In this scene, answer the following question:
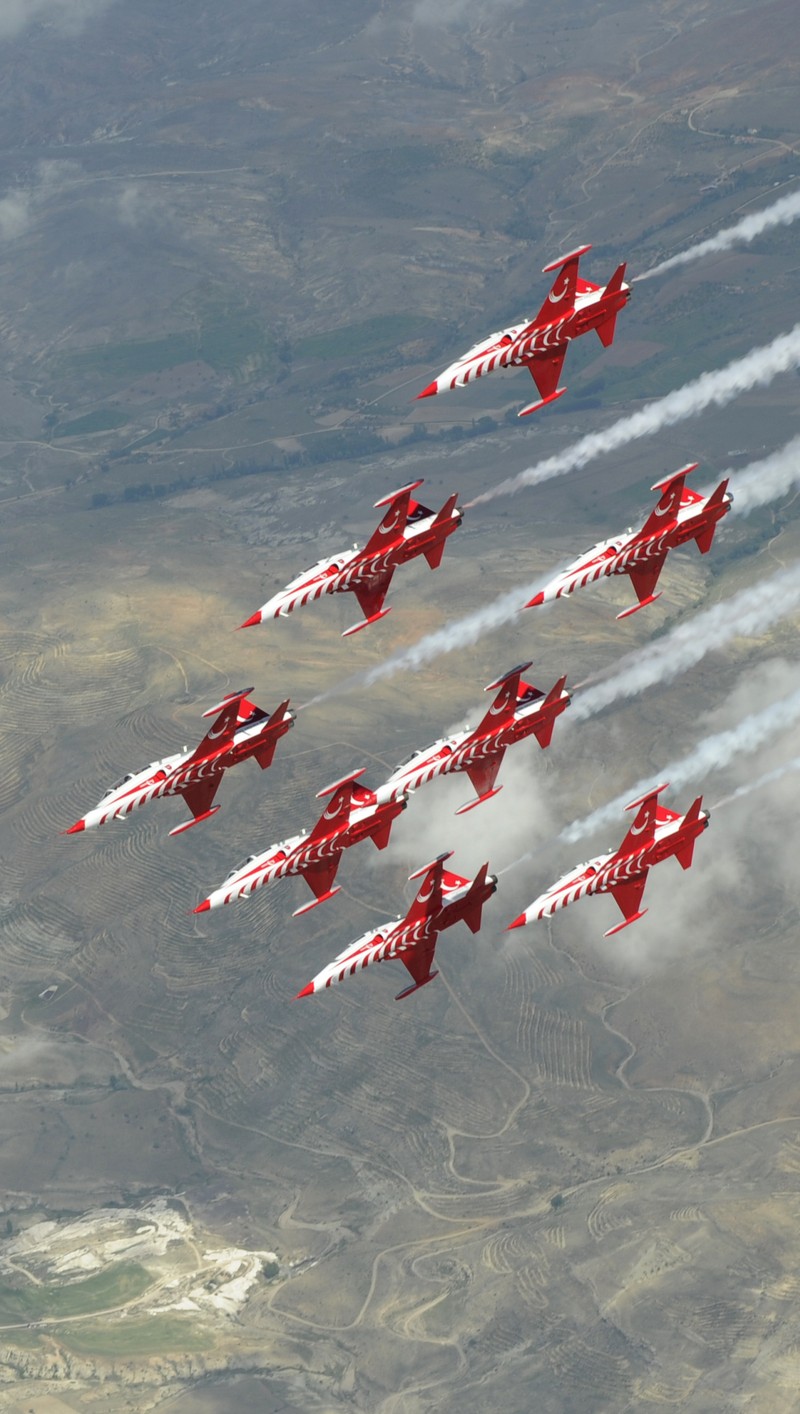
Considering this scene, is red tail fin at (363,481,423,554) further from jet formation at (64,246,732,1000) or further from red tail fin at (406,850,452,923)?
red tail fin at (406,850,452,923)

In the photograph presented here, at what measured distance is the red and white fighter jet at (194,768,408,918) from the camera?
441ft

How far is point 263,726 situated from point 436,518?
16.0 meters

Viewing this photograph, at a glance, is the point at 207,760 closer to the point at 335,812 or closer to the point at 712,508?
the point at 335,812

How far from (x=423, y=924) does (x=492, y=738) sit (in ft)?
39.5

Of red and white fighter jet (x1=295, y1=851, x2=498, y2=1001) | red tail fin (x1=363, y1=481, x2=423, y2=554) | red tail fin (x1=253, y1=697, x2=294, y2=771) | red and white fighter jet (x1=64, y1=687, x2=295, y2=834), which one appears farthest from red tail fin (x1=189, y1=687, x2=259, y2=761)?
red and white fighter jet (x1=295, y1=851, x2=498, y2=1001)

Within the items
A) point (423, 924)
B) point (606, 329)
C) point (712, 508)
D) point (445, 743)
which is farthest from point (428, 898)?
point (606, 329)

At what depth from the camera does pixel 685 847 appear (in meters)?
138

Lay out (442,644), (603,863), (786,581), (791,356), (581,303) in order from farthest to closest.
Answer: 1. (786,581)
2. (791,356)
3. (442,644)
4. (603,863)
5. (581,303)

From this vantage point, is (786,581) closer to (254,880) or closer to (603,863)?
(603,863)

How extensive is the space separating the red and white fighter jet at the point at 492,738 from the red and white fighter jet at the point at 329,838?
7.21ft

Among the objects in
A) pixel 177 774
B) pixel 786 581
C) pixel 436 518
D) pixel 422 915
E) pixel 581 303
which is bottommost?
pixel 786 581

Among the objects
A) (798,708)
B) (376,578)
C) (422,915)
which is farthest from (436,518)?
(798,708)

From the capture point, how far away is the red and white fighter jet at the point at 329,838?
5290 inches

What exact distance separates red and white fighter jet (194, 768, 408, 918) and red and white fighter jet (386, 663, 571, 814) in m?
2.20
